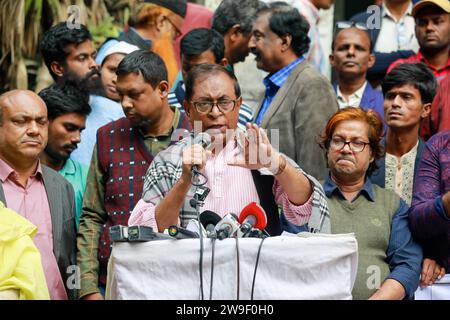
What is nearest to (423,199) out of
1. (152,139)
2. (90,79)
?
(152,139)

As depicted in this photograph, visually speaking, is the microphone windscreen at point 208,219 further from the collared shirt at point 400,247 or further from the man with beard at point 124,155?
the man with beard at point 124,155

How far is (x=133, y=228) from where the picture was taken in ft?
13.6

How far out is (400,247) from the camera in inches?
222

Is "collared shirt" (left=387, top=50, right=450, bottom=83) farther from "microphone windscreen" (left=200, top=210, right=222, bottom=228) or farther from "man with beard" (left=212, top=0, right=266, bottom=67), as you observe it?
"microphone windscreen" (left=200, top=210, right=222, bottom=228)

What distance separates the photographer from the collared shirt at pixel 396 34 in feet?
25.9

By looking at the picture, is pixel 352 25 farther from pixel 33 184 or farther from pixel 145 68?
pixel 33 184

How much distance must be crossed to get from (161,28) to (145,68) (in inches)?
69.1

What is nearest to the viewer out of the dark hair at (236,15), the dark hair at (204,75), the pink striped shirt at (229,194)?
the pink striped shirt at (229,194)

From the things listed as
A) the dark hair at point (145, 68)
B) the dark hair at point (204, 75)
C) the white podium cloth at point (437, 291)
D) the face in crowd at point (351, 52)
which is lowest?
the white podium cloth at point (437, 291)

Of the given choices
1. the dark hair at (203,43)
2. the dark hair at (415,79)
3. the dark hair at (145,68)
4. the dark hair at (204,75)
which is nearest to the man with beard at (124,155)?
the dark hair at (145,68)

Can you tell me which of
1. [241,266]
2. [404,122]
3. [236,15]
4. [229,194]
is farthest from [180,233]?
[236,15]

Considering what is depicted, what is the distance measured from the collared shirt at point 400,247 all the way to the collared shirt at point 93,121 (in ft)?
5.67
